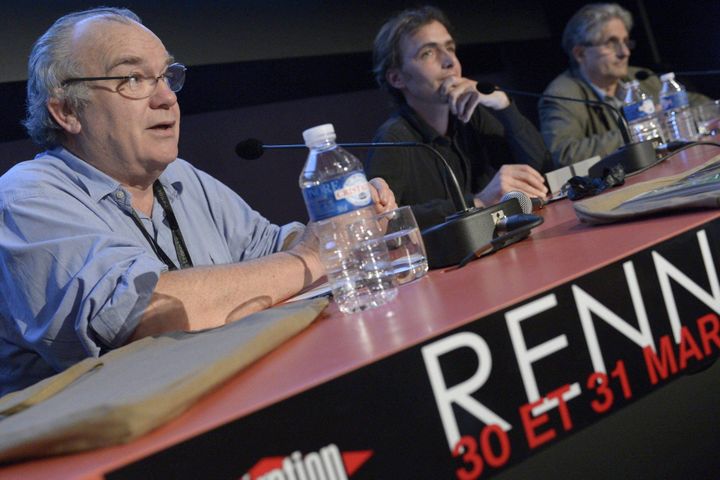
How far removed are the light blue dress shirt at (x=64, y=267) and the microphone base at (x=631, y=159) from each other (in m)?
1.00

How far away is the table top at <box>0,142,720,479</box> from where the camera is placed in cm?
56

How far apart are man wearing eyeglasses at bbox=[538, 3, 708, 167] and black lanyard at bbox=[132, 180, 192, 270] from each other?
177cm

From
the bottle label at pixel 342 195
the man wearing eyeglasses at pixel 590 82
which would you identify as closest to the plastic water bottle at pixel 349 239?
the bottle label at pixel 342 195

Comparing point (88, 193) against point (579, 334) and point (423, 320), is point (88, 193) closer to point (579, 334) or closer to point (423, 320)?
point (423, 320)

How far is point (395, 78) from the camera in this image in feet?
8.48

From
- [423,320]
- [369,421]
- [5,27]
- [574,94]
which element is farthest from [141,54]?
[574,94]

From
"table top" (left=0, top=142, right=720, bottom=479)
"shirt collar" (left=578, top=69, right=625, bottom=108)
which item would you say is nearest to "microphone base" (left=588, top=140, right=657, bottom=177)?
"table top" (left=0, top=142, right=720, bottom=479)

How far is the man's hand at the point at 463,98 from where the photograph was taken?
227 cm

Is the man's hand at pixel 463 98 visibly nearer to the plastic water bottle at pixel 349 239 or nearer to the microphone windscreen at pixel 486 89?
the microphone windscreen at pixel 486 89

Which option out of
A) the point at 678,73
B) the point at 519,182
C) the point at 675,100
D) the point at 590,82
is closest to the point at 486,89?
the point at 519,182

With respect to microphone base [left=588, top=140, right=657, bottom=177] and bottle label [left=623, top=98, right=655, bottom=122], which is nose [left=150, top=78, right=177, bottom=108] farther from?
bottle label [left=623, top=98, right=655, bottom=122]

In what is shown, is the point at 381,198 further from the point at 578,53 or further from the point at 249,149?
the point at 578,53

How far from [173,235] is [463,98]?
3.46 feet

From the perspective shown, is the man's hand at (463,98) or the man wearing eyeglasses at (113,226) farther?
the man's hand at (463,98)
